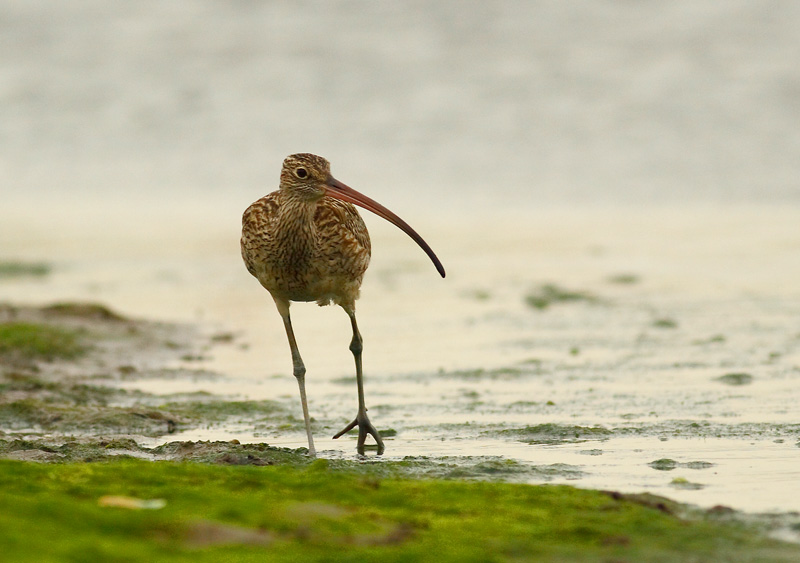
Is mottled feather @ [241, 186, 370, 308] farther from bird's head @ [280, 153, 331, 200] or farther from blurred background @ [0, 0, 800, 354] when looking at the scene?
blurred background @ [0, 0, 800, 354]

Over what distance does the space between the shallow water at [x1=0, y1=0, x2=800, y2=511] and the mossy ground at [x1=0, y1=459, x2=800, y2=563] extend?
0.78 m

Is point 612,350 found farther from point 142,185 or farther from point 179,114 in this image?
point 179,114

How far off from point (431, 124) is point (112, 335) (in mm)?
13094

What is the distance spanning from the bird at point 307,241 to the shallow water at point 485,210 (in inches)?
39.1

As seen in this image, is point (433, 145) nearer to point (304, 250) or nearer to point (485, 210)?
point (485, 210)

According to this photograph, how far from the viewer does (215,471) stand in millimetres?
6098

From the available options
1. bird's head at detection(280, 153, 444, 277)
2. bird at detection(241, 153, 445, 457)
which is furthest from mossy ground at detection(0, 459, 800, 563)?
bird's head at detection(280, 153, 444, 277)

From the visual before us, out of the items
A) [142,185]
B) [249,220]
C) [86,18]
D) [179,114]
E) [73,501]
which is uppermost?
[86,18]

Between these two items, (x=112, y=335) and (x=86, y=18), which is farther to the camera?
(x=86, y=18)

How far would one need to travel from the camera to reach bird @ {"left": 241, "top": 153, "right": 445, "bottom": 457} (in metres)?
7.72

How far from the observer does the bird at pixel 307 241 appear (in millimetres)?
7723

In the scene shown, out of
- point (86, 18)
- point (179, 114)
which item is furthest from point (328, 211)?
point (86, 18)

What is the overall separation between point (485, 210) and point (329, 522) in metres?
16.8

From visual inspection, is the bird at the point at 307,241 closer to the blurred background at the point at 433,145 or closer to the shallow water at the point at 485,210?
the shallow water at the point at 485,210
